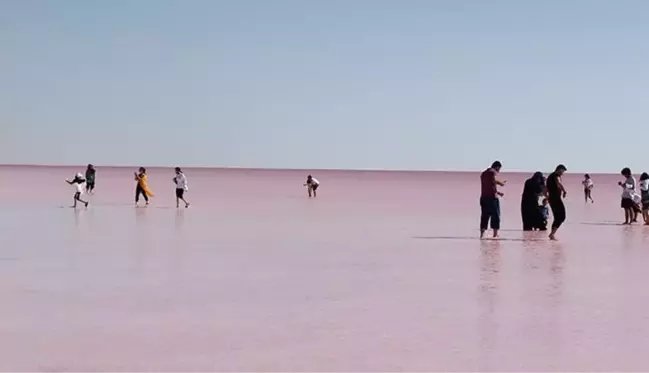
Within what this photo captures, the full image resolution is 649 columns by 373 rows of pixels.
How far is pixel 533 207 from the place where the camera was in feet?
56.9

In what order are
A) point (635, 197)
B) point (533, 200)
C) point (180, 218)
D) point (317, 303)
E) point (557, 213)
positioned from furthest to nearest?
point (180, 218) < point (635, 197) < point (533, 200) < point (557, 213) < point (317, 303)

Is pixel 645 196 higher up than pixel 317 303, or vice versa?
pixel 645 196

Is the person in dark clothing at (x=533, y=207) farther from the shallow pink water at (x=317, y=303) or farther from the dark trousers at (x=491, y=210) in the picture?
the dark trousers at (x=491, y=210)

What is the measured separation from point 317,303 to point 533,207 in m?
10.1

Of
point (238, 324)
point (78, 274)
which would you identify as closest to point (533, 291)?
point (238, 324)

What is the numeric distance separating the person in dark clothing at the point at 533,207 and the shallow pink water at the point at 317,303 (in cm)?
123

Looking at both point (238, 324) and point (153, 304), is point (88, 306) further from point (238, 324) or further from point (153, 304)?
point (238, 324)

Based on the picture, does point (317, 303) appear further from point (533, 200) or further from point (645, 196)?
point (645, 196)

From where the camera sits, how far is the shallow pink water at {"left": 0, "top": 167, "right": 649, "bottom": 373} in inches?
240

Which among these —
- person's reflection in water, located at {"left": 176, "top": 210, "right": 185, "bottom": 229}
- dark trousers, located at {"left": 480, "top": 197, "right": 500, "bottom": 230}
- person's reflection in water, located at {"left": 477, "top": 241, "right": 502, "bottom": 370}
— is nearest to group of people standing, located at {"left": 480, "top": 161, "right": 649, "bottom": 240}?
dark trousers, located at {"left": 480, "top": 197, "right": 500, "bottom": 230}

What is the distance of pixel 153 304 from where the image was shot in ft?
26.9

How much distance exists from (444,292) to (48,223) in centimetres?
1208

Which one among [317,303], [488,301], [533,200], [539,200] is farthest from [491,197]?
[317,303]

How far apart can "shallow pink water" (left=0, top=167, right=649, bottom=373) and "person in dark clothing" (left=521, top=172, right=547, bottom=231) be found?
1.23m
